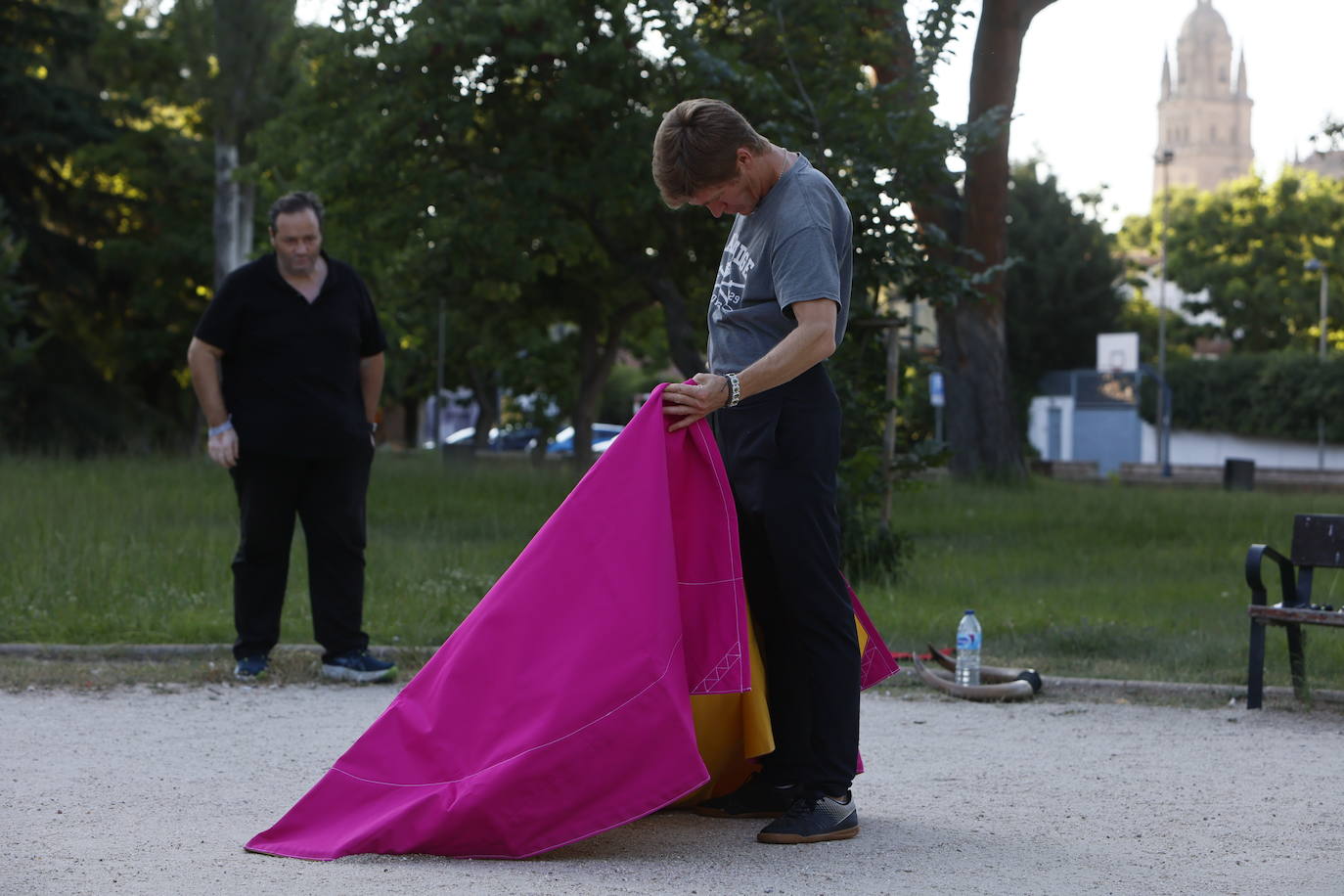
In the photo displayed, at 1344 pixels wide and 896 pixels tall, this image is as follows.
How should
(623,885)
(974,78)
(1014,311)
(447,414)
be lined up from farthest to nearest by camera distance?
1. (447,414)
2. (1014,311)
3. (974,78)
4. (623,885)

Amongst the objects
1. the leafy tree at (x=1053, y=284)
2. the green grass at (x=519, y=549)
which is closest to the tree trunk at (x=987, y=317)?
the green grass at (x=519, y=549)

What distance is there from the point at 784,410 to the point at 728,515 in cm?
32

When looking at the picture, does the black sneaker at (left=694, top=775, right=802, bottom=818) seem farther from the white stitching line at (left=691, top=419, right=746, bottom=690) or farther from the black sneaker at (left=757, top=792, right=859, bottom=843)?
the white stitching line at (left=691, top=419, right=746, bottom=690)

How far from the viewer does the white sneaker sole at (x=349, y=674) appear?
7.53 m

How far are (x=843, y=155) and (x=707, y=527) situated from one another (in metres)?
6.88

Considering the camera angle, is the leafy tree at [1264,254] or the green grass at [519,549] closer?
the green grass at [519,549]

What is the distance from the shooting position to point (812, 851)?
14.5 feet

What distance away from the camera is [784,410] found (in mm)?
4473

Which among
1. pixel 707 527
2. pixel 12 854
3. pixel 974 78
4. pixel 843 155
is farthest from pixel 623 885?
pixel 974 78

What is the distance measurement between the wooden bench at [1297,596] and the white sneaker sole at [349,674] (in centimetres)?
381

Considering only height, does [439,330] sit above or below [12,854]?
above

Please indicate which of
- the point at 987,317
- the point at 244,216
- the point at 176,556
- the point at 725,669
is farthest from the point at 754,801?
the point at 244,216

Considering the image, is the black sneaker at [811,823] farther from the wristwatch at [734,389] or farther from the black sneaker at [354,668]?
the black sneaker at [354,668]

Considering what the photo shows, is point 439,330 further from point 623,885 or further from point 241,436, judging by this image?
point 623,885
